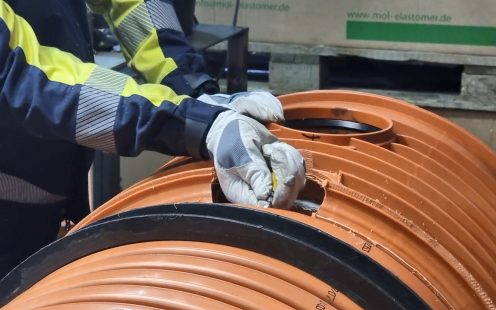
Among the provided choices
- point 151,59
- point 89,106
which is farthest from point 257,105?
point 151,59

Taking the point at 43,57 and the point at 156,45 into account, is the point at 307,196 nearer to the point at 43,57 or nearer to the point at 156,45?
the point at 43,57

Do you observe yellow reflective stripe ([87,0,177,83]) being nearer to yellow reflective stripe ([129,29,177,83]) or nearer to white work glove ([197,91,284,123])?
yellow reflective stripe ([129,29,177,83])

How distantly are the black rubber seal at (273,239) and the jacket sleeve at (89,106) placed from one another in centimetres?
24

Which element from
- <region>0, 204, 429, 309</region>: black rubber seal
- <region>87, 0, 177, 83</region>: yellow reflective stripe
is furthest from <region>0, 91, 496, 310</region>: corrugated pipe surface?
<region>87, 0, 177, 83</region>: yellow reflective stripe

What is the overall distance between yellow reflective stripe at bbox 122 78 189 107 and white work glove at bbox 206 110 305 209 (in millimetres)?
110

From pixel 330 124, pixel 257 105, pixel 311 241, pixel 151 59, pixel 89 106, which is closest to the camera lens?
pixel 311 241

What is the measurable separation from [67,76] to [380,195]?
0.63m

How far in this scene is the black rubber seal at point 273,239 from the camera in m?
1.06

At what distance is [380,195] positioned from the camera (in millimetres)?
1350

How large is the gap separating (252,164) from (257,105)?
0.28 meters

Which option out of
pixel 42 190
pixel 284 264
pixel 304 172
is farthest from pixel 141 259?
pixel 42 190

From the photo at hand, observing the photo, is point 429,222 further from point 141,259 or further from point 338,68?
point 338,68

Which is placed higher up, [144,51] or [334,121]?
[144,51]

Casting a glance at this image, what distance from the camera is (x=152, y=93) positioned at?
1.41 meters
